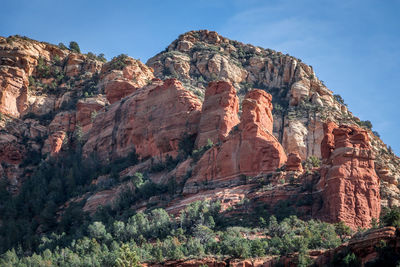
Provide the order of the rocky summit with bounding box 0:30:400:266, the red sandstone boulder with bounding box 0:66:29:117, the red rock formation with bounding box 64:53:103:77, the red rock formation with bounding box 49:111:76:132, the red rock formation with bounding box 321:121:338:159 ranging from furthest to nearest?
the red rock formation with bounding box 64:53:103:77 → the red sandstone boulder with bounding box 0:66:29:117 → the red rock formation with bounding box 49:111:76:132 → the red rock formation with bounding box 321:121:338:159 → the rocky summit with bounding box 0:30:400:266

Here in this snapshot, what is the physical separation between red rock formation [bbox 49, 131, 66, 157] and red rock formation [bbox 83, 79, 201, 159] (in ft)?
15.1

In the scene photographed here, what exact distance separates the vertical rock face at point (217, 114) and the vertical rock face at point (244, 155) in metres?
5.56

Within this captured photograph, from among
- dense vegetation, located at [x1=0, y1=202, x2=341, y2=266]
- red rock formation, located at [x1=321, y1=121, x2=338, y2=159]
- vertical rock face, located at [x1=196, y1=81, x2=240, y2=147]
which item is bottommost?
dense vegetation, located at [x1=0, y1=202, x2=341, y2=266]

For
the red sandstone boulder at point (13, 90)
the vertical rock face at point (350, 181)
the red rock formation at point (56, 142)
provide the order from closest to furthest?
1. the vertical rock face at point (350, 181)
2. the red rock formation at point (56, 142)
3. the red sandstone boulder at point (13, 90)

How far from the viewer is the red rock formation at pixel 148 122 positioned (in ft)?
312

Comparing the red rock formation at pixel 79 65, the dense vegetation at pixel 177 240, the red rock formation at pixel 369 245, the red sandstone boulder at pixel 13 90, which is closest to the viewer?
the red rock formation at pixel 369 245

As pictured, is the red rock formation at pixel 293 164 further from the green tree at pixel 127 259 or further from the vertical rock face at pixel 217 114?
the green tree at pixel 127 259

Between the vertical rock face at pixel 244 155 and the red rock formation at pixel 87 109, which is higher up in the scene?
the red rock formation at pixel 87 109

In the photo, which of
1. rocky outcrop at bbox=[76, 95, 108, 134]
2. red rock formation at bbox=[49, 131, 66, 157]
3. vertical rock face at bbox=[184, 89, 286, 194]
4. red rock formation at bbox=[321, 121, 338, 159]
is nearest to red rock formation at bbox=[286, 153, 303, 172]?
vertical rock face at bbox=[184, 89, 286, 194]

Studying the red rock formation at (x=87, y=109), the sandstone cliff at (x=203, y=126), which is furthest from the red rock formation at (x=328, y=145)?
the red rock formation at (x=87, y=109)

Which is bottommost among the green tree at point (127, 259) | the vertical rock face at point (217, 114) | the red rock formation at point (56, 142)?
the green tree at point (127, 259)

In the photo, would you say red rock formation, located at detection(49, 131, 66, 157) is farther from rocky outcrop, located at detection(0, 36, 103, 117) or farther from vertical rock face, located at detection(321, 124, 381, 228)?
vertical rock face, located at detection(321, 124, 381, 228)

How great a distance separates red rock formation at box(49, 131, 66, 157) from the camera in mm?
109500

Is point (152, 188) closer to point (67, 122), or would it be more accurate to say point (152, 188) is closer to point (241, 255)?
point (241, 255)
